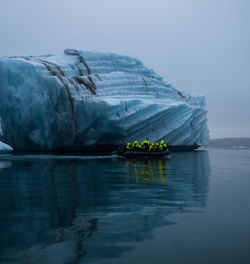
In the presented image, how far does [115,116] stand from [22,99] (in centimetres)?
810

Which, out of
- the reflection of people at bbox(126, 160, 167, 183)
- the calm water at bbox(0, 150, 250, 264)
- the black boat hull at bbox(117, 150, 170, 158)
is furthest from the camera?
the black boat hull at bbox(117, 150, 170, 158)

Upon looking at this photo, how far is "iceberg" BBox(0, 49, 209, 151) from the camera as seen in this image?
2734 cm

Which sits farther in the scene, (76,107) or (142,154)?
(76,107)

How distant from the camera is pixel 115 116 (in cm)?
2711

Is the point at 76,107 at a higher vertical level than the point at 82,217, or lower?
higher

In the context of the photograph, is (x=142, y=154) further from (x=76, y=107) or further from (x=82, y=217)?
(x=82, y=217)

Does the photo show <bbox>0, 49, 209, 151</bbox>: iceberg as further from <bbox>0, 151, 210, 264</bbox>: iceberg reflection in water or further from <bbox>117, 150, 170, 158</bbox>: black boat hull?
<bbox>0, 151, 210, 264</bbox>: iceberg reflection in water

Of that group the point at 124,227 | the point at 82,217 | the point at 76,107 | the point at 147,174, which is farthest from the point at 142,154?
the point at 124,227

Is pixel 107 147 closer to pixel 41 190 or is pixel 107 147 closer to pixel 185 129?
pixel 185 129

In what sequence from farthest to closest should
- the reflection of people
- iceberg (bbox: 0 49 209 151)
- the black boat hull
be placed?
iceberg (bbox: 0 49 209 151) → the black boat hull → the reflection of people

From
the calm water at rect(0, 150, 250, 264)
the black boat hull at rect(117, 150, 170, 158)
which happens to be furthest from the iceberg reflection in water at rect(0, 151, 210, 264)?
the black boat hull at rect(117, 150, 170, 158)

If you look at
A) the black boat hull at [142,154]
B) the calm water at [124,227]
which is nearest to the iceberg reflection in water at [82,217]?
the calm water at [124,227]

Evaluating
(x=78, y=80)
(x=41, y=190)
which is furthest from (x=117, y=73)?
(x=41, y=190)

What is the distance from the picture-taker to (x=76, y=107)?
89.5 feet
